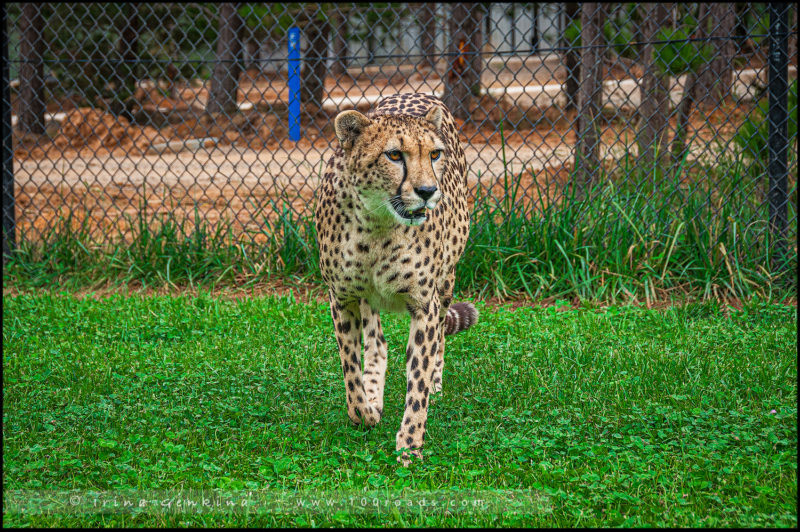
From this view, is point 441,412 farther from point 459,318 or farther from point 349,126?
point 349,126

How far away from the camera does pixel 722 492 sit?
269cm

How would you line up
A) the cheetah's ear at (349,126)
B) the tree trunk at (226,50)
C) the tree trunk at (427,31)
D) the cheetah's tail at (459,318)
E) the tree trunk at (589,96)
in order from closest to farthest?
Answer: the cheetah's ear at (349,126), the cheetah's tail at (459,318), the tree trunk at (589,96), the tree trunk at (427,31), the tree trunk at (226,50)

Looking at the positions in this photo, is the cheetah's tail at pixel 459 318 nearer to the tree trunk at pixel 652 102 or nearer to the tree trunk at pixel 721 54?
the tree trunk at pixel 652 102

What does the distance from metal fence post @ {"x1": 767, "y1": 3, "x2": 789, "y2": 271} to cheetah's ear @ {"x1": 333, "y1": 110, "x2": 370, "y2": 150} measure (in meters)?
3.19

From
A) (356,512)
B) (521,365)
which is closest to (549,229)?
(521,365)

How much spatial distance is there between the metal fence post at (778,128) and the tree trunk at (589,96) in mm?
1084

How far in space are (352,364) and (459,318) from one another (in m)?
1.08

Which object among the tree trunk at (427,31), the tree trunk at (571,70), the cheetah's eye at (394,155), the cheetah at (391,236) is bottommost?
the cheetah at (391,236)

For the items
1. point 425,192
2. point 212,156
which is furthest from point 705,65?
point 212,156

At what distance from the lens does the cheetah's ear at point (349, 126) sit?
2953mm

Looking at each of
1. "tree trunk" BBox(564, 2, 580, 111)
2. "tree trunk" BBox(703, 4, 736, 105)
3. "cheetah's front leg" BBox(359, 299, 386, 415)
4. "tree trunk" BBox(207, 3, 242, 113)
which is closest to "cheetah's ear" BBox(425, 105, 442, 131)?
"cheetah's front leg" BBox(359, 299, 386, 415)

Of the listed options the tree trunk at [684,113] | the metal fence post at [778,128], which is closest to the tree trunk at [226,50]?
the tree trunk at [684,113]

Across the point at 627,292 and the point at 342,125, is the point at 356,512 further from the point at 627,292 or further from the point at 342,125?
the point at 627,292

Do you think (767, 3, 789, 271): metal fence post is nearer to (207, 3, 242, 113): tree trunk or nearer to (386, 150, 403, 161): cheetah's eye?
(386, 150, 403, 161): cheetah's eye
